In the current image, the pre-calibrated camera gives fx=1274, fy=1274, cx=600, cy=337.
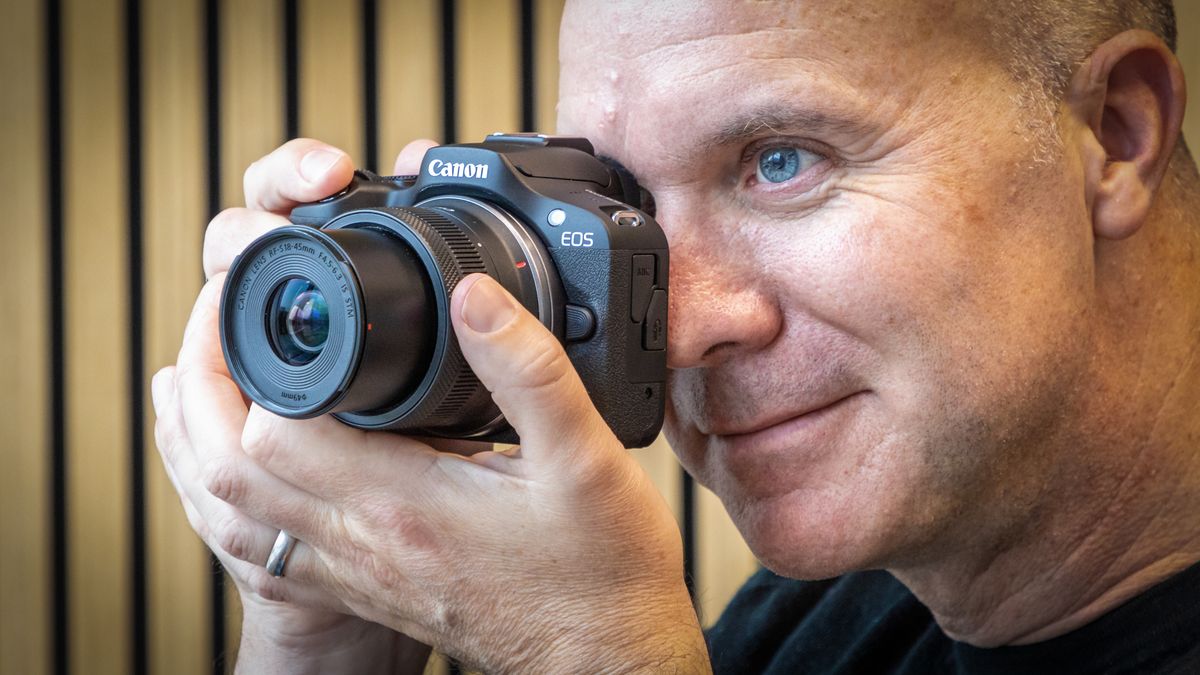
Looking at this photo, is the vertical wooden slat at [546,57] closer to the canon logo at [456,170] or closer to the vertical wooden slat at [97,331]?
the vertical wooden slat at [97,331]

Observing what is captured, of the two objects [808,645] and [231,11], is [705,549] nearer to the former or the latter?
[808,645]

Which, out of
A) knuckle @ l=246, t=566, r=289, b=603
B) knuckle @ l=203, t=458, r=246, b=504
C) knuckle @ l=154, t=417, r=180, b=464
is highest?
knuckle @ l=203, t=458, r=246, b=504

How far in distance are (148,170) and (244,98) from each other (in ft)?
0.88

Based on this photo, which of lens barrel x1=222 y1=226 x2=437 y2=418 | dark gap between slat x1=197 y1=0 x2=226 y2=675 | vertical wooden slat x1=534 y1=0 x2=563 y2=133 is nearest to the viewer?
lens barrel x1=222 y1=226 x2=437 y2=418

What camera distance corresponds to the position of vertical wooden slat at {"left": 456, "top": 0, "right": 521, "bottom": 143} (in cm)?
250

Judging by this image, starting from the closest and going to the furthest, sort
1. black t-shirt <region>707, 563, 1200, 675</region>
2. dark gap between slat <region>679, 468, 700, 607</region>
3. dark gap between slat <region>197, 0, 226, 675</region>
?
black t-shirt <region>707, 563, 1200, 675</region> < dark gap between slat <region>679, 468, 700, 607</region> < dark gap between slat <region>197, 0, 226, 675</region>

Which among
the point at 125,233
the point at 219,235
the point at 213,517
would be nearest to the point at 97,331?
the point at 125,233

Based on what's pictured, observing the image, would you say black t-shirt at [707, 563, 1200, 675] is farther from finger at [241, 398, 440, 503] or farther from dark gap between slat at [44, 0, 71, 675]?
dark gap between slat at [44, 0, 71, 675]

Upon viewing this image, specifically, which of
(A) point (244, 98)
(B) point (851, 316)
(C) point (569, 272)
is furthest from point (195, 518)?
(A) point (244, 98)

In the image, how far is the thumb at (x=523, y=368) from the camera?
30.7 inches

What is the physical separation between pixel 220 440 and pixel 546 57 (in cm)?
166

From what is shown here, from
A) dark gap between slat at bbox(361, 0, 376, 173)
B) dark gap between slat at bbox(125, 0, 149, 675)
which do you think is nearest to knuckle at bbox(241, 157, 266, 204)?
dark gap between slat at bbox(361, 0, 376, 173)

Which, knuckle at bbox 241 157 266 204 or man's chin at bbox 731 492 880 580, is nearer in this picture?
man's chin at bbox 731 492 880 580

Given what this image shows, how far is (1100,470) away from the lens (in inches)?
40.3
